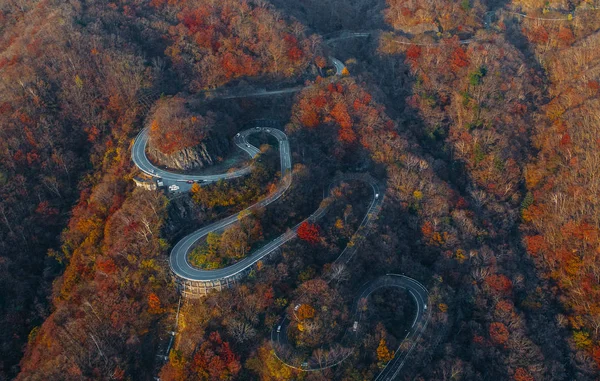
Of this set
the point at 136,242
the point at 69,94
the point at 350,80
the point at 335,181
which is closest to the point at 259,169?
the point at 335,181

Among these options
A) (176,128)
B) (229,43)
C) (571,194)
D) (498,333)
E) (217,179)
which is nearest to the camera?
(498,333)

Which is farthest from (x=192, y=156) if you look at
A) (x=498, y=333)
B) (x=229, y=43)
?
(x=498, y=333)

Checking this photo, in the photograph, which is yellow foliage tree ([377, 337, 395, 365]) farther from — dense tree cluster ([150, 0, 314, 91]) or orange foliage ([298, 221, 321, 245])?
dense tree cluster ([150, 0, 314, 91])

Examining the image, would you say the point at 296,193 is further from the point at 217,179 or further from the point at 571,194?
the point at 571,194

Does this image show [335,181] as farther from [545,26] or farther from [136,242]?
[545,26]

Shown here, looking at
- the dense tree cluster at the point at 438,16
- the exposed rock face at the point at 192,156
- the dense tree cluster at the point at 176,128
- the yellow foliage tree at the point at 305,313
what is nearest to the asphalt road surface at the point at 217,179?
the exposed rock face at the point at 192,156

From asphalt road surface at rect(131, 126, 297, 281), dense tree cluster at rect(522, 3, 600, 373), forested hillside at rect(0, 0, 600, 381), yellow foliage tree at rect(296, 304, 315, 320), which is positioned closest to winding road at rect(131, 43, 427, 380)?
asphalt road surface at rect(131, 126, 297, 281)
